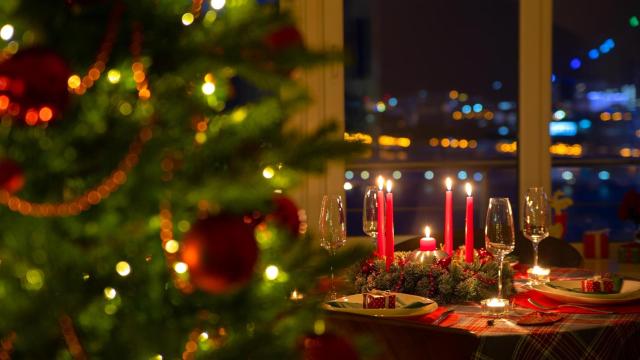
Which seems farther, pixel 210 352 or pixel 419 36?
pixel 419 36

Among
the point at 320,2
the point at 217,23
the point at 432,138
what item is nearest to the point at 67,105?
the point at 217,23

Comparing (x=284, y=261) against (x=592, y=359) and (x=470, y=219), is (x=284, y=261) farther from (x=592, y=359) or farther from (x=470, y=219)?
(x=470, y=219)

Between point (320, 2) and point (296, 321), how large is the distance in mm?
3154

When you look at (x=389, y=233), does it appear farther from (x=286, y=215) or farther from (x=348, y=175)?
(x=348, y=175)

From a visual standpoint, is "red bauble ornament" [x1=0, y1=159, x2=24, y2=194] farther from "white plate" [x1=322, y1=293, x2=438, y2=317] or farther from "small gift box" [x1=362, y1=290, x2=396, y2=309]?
"small gift box" [x1=362, y1=290, x2=396, y2=309]

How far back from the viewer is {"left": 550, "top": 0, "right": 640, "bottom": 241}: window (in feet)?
15.5

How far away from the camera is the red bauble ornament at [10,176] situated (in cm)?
68

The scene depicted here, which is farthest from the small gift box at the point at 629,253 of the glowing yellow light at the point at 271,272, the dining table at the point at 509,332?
the glowing yellow light at the point at 271,272

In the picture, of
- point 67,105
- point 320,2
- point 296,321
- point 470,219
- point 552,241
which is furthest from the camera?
point 320,2

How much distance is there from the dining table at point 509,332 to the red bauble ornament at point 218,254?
27.8 inches

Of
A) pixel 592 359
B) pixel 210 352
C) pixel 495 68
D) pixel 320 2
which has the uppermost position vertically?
pixel 495 68

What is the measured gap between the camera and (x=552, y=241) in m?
3.12

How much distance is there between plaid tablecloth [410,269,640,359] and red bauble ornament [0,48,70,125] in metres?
1.15

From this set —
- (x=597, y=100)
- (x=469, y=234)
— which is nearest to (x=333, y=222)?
(x=469, y=234)
